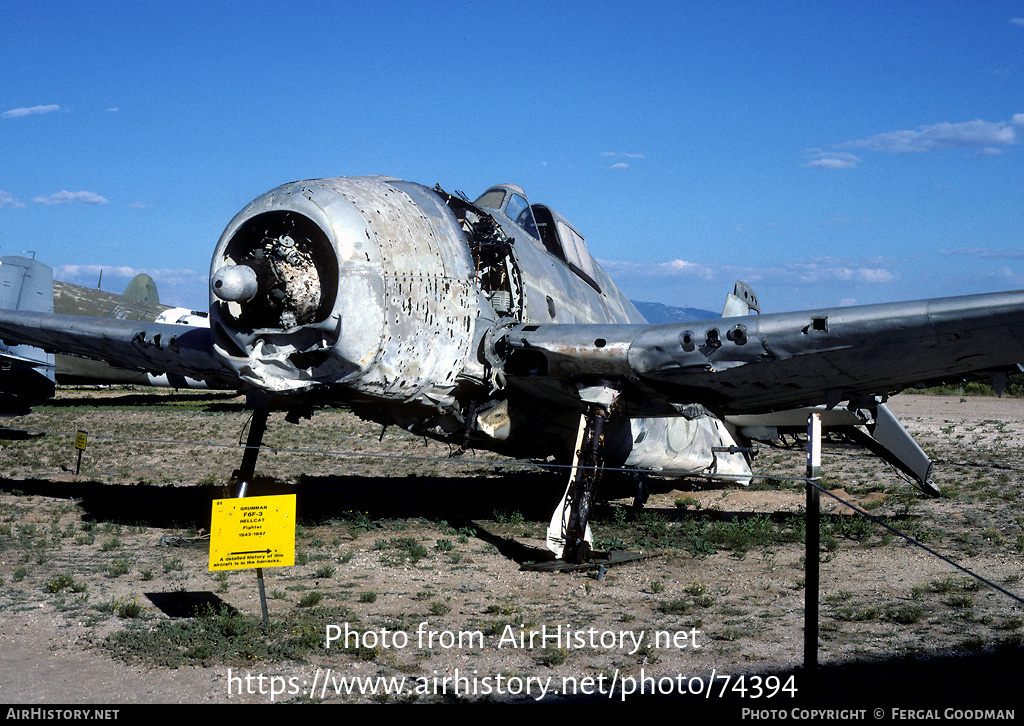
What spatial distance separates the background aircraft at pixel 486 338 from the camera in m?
7.27

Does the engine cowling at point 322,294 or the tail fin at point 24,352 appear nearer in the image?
Result: the engine cowling at point 322,294

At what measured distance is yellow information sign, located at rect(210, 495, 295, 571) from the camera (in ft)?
19.6

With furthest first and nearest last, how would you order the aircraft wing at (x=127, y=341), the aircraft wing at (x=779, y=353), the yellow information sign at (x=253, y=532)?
the aircraft wing at (x=127, y=341) < the aircraft wing at (x=779, y=353) < the yellow information sign at (x=253, y=532)

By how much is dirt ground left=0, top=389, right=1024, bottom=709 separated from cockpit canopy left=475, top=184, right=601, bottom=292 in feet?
10.7

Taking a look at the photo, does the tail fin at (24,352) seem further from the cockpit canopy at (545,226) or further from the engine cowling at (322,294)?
the engine cowling at (322,294)

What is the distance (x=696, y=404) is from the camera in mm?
9281

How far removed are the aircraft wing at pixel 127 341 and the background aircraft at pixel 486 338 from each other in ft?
0.12

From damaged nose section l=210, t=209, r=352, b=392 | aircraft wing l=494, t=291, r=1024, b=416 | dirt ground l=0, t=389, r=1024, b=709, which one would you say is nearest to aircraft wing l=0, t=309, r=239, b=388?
dirt ground l=0, t=389, r=1024, b=709

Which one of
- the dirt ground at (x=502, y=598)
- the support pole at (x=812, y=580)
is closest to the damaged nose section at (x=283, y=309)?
the dirt ground at (x=502, y=598)

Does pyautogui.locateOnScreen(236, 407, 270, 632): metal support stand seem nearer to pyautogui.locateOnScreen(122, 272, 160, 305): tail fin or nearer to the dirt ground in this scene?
the dirt ground

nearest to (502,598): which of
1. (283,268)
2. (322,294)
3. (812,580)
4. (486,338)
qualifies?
(486,338)

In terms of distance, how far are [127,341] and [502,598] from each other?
6.26 metres

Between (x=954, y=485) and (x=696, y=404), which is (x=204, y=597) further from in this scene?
(x=954, y=485)

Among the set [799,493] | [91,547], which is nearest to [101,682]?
[91,547]
